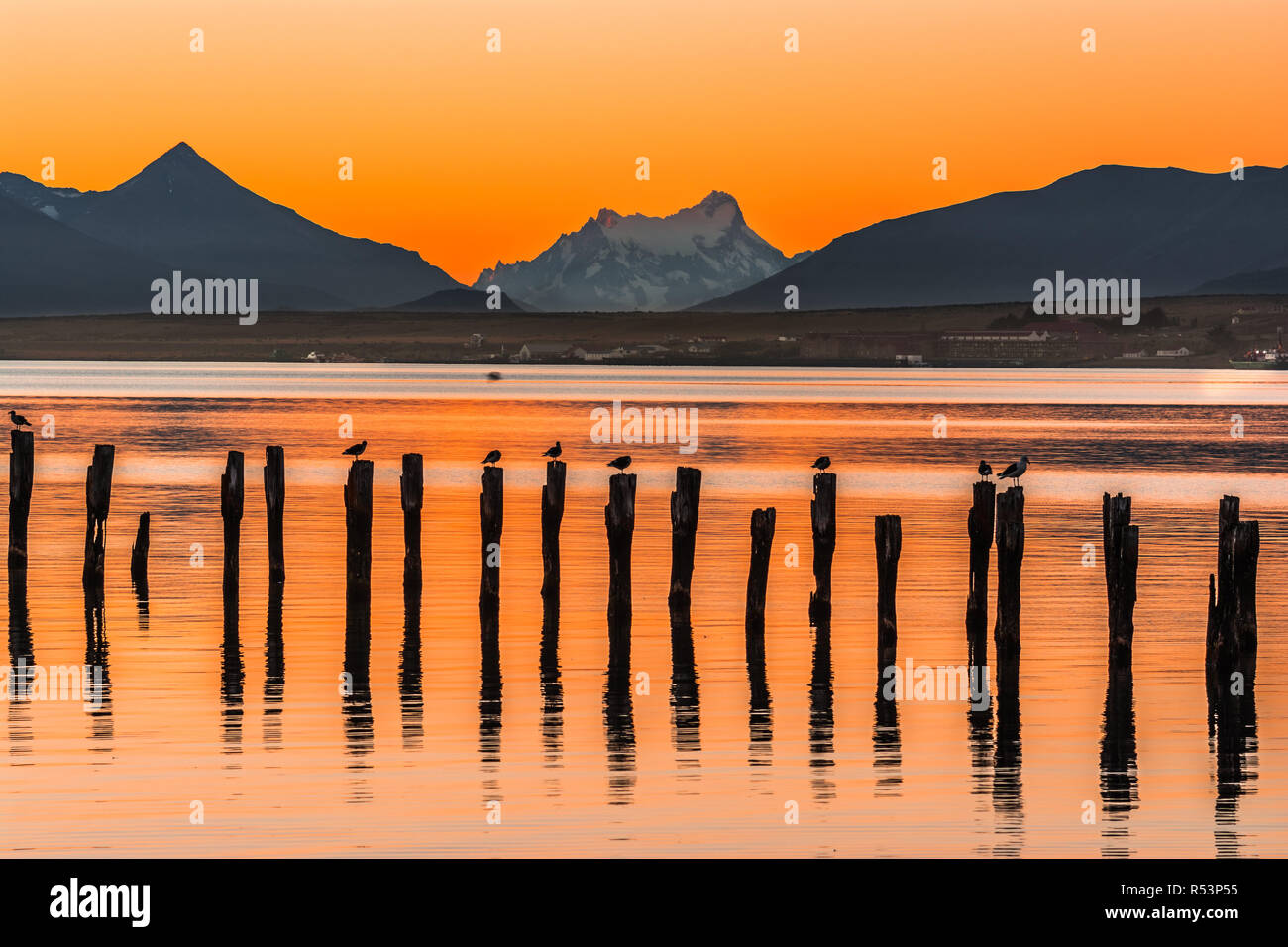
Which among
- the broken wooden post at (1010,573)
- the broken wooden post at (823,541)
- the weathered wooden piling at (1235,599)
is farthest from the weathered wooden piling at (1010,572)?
the broken wooden post at (823,541)

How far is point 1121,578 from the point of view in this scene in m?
22.6

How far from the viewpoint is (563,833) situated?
50.5ft

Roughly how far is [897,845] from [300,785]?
5297 mm

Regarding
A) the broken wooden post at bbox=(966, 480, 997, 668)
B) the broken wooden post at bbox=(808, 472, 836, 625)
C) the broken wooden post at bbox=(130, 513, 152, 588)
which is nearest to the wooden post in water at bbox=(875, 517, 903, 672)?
the broken wooden post at bbox=(966, 480, 997, 668)

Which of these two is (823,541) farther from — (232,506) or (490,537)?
(232,506)

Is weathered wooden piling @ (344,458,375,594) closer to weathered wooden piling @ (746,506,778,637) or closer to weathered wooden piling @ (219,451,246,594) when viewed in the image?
weathered wooden piling @ (219,451,246,594)

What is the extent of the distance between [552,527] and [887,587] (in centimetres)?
546

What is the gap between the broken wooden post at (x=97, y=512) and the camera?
92.0 feet

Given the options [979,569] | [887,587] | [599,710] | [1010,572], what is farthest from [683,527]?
[599,710]

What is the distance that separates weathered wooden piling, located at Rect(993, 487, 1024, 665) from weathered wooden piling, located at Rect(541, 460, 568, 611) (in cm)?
653

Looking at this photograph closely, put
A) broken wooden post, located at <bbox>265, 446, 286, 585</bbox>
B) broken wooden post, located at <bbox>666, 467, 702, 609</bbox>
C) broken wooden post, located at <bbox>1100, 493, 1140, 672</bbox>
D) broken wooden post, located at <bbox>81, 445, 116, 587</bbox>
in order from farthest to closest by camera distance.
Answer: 1. broken wooden post, located at <bbox>265, 446, 286, 585</bbox>
2. broken wooden post, located at <bbox>81, 445, 116, 587</bbox>
3. broken wooden post, located at <bbox>666, 467, 702, 609</bbox>
4. broken wooden post, located at <bbox>1100, 493, 1140, 672</bbox>

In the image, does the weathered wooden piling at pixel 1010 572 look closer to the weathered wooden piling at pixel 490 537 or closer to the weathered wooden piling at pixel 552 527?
the weathered wooden piling at pixel 552 527

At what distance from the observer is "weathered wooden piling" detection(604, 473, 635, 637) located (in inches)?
995
